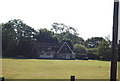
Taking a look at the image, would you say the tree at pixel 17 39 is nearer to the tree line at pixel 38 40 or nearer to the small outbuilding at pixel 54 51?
the tree line at pixel 38 40

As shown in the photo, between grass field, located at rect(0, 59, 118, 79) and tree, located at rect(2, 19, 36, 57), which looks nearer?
grass field, located at rect(0, 59, 118, 79)

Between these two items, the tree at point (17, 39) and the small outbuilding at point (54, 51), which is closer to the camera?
the tree at point (17, 39)

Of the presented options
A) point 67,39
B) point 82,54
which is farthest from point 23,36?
point 82,54

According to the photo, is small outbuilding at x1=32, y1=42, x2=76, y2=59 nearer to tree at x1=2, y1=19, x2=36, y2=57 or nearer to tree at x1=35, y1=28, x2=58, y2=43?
tree at x1=35, y1=28, x2=58, y2=43

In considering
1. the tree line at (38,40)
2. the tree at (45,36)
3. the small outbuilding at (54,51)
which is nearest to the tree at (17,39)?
the tree line at (38,40)

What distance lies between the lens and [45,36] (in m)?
8.98

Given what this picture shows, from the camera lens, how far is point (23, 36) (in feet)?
26.9

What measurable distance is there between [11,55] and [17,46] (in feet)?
3.15

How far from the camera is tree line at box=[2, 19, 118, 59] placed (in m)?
8.00

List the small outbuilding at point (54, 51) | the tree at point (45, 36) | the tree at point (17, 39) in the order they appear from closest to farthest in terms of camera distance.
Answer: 1. the tree at point (17, 39)
2. the tree at point (45, 36)
3. the small outbuilding at point (54, 51)

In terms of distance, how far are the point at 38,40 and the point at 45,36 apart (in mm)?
519

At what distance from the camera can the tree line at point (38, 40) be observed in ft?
26.2

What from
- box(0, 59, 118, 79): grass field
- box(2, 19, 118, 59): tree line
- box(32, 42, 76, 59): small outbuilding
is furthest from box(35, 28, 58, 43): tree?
box(0, 59, 118, 79): grass field

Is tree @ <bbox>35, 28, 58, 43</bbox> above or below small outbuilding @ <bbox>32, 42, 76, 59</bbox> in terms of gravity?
above
